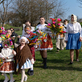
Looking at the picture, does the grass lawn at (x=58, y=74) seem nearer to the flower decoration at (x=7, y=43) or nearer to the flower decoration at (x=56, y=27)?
the flower decoration at (x=7, y=43)

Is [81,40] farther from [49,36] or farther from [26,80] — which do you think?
[26,80]

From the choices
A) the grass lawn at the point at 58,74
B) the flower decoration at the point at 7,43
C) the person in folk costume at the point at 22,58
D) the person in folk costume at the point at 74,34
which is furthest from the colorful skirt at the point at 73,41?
the flower decoration at the point at 7,43

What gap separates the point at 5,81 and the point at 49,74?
1468mm

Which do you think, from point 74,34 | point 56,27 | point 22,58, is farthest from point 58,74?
point 74,34

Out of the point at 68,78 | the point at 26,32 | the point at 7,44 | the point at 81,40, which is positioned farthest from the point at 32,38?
the point at 81,40

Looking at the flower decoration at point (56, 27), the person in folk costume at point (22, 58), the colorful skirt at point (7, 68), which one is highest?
the flower decoration at point (56, 27)

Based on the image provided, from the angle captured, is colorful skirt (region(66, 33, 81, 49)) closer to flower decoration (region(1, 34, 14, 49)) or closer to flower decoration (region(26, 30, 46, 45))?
flower decoration (region(26, 30, 46, 45))

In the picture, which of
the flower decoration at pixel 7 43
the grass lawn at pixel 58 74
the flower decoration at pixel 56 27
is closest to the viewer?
the flower decoration at pixel 7 43

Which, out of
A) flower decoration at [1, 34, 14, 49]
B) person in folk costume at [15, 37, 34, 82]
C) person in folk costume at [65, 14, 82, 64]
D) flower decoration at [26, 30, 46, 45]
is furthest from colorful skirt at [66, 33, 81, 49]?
flower decoration at [1, 34, 14, 49]

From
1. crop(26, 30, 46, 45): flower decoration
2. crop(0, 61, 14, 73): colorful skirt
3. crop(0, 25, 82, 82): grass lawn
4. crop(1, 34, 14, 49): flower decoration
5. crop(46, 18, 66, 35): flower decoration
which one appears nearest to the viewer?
crop(0, 61, 14, 73): colorful skirt

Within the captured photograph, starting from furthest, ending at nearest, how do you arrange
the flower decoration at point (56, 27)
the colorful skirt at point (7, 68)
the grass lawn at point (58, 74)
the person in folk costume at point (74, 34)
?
the person in folk costume at point (74, 34) < the flower decoration at point (56, 27) < the grass lawn at point (58, 74) < the colorful skirt at point (7, 68)

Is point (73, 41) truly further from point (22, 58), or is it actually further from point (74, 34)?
point (22, 58)

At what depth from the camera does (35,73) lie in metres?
4.43

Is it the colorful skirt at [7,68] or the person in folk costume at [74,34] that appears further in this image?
the person in folk costume at [74,34]
